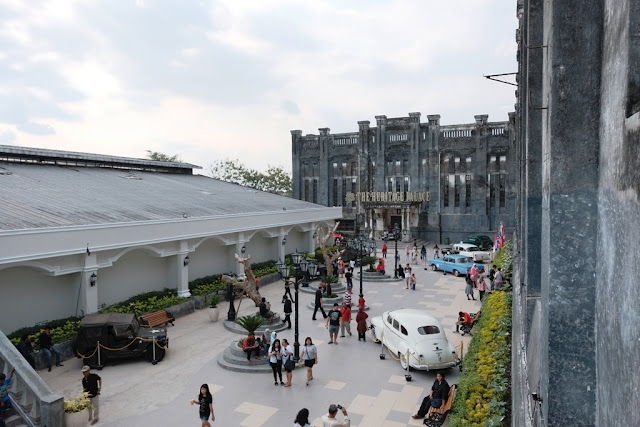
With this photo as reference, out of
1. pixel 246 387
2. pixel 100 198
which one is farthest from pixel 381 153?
pixel 246 387

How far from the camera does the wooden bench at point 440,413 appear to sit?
10.2m

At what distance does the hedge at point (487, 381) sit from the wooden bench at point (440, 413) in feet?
0.91

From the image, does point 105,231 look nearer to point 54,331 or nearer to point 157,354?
point 54,331

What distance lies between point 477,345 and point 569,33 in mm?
10752

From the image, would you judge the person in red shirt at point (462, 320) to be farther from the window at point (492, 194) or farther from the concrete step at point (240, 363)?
the window at point (492, 194)

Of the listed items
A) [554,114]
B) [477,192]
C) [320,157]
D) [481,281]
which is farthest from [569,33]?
[320,157]

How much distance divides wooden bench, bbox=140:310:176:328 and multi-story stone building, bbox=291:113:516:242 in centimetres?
3463

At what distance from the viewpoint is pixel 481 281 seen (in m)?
23.5

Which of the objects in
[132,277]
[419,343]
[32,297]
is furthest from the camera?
[132,277]

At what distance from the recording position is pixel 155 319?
18.5m

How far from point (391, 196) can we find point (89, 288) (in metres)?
39.0

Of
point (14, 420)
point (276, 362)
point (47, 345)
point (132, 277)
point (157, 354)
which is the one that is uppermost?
point (132, 277)

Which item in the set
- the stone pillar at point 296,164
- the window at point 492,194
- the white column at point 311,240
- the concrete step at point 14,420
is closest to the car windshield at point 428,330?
the concrete step at point 14,420

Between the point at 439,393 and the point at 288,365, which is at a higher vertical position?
the point at 439,393
